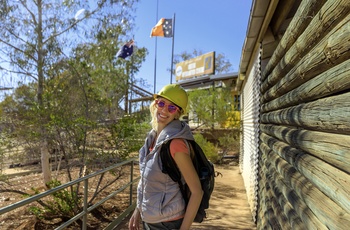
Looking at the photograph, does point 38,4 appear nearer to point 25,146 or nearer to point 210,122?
point 25,146

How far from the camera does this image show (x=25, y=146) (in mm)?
6586

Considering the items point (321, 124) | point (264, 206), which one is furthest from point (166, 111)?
point (264, 206)

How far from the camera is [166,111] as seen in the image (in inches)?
74.7

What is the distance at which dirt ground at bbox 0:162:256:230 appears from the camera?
5172 mm

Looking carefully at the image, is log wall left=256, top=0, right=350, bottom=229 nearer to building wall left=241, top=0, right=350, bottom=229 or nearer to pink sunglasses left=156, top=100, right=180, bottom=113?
building wall left=241, top=0, right=350, bottom=229

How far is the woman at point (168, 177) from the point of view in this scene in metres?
1.65

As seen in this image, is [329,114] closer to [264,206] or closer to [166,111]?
[166,111]

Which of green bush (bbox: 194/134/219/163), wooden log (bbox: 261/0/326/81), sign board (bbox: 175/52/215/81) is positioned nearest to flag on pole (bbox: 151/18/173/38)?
sign board (bbox: 175/52/215/81)

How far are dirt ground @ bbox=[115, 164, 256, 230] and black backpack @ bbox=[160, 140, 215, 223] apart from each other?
4.81 ft

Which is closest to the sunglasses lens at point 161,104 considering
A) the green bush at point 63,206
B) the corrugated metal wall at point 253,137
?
the corrugated metal wall at point 253,137

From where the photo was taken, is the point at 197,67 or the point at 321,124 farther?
the point at 197,67

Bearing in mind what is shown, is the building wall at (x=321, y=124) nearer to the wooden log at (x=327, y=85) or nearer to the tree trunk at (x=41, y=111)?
the wooden log at (x=327, y=85)

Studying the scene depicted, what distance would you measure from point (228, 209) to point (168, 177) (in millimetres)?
5117

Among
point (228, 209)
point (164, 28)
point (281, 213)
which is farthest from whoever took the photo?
point (164, 28)
